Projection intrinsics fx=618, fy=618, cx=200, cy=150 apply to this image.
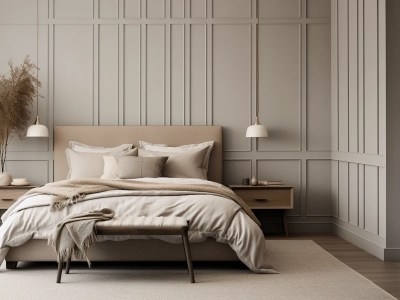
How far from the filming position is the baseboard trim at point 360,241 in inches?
220

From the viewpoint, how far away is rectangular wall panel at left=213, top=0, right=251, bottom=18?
7367mm

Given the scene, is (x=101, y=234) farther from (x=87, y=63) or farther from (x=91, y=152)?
(x=87, y=63)

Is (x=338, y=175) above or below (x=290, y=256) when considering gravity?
above

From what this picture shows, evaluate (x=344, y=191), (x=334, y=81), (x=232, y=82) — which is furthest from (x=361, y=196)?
(x=232, y=82)

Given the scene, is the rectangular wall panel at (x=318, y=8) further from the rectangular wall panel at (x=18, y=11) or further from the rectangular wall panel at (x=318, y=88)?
the rectangular wall panel at (x=18, y=11)

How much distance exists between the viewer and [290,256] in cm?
562

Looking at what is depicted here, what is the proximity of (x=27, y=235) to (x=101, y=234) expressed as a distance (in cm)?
73

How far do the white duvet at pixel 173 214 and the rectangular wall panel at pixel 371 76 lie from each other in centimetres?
163

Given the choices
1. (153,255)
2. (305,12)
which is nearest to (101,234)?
(153,255)

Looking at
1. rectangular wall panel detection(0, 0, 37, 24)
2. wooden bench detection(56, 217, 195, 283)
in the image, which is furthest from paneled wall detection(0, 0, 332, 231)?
wooden bench detection(56, 217, 195, 283)

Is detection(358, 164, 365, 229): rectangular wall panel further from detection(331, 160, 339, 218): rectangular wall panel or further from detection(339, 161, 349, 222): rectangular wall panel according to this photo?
detection(331, 160, 339, 218): rectangular wall panel

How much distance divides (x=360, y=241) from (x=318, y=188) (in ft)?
4.32

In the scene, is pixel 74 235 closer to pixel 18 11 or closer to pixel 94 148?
pixel 94 148

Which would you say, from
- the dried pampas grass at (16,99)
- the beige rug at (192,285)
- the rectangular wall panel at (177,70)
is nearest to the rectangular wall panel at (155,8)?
the rectangular wall panel at (177,70)
